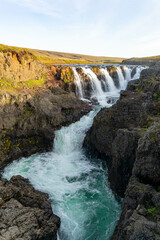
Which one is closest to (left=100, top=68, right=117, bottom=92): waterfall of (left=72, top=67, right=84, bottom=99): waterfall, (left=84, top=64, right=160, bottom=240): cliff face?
(left=72, top=67, right=84, bottom=99): waterfall

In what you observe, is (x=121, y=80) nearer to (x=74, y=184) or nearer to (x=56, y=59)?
(x=74, y=184)

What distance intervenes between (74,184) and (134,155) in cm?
675

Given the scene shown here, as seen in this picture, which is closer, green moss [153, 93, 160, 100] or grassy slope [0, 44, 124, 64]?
green moss [153, 93, 160, 100]

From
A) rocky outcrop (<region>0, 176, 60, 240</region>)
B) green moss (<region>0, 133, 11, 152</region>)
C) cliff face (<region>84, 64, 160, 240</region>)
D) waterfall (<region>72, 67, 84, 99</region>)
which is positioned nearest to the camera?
cliff face (<region>84, 64, 160, 240</region>)

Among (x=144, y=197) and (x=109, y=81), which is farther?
(x=109, y=81)

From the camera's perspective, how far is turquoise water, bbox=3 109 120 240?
1078 centimetres

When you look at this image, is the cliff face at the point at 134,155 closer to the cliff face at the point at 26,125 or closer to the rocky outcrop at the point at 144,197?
the rocky outcrop at the point at 144,197

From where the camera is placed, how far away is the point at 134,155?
11109mm

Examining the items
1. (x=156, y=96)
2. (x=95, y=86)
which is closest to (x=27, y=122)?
(x=156, y=96)

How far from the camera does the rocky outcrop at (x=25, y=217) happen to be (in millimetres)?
7879

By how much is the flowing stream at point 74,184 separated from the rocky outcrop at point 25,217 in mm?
1799

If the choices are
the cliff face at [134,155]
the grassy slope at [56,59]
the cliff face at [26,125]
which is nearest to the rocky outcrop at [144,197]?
the cliff face at [134,155]

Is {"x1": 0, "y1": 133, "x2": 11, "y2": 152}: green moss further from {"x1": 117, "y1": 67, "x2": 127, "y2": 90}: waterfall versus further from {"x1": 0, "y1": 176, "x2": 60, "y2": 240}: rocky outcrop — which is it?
{"x1": 117, "y1": 67, "x2": 127, "y2": 90}: waterfall

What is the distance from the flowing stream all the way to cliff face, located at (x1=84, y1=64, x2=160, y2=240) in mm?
1473
